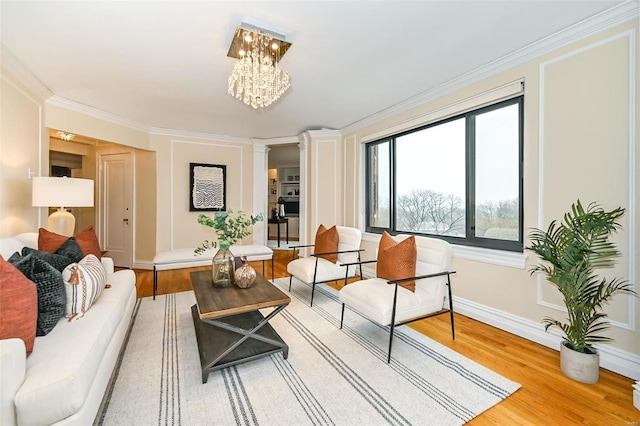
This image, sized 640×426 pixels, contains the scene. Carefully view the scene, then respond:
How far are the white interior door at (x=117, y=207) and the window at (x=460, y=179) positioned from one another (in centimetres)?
472

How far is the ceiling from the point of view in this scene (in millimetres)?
1956

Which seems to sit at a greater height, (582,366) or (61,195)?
(61,195)

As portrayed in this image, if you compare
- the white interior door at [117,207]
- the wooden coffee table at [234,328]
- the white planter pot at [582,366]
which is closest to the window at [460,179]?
the white planter pot at [582,366]

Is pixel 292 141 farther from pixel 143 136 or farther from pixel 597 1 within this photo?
pixel 597 1

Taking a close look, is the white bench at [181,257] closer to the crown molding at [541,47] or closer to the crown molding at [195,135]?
the crown molding at [195,135]

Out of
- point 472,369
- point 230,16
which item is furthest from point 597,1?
point 472,369

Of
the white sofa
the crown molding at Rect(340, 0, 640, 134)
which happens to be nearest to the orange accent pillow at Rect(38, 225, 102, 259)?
the white sofa

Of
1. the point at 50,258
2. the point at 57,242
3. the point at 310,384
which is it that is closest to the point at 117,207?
the point at 57,242

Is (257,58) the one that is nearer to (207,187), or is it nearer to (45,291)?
(45,291)

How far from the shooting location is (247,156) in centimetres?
584

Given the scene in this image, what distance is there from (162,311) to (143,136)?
3.34 m

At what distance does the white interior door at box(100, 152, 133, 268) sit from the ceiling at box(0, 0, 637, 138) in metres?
1.96

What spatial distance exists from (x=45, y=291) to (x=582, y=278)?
11.0 ft

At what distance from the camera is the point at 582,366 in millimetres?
1852
